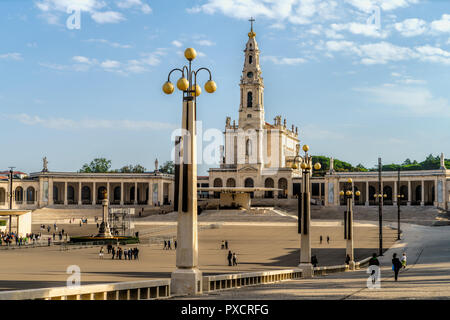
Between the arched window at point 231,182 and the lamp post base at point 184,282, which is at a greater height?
the arched window at point 231,182

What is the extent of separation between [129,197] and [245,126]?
2938 centimetres

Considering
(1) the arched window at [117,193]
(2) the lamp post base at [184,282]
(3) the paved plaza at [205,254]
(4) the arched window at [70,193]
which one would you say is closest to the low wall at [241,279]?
(2) the lamp post base at [184,282]

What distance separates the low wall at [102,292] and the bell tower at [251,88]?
104965mm

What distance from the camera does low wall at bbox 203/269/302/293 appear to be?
56.9 feet

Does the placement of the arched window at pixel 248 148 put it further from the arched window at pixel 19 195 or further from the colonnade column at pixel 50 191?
the arched window at pixel 19 195

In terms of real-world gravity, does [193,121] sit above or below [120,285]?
above

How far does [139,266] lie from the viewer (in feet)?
116

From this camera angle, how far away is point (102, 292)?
12.8 meters

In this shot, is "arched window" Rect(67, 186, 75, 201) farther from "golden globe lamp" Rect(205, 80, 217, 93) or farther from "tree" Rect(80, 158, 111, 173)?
"golden globe lamp" Rect(205, 80, 217, 93)

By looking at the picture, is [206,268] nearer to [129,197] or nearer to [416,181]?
[416,181]

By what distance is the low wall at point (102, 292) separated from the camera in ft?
35.5

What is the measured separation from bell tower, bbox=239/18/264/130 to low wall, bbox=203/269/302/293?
93.8m
